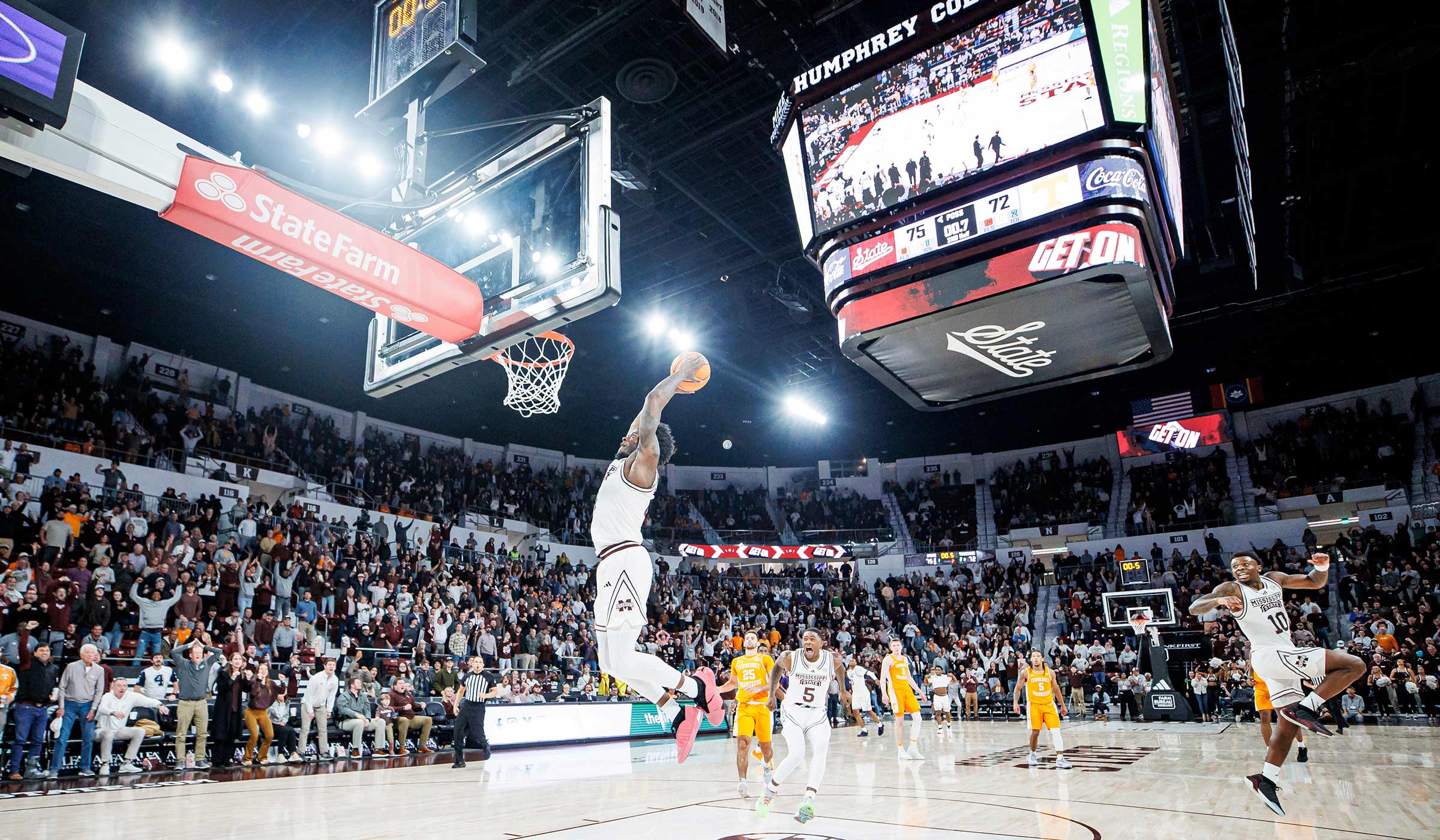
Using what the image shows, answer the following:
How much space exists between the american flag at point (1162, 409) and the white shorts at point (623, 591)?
80.3ft

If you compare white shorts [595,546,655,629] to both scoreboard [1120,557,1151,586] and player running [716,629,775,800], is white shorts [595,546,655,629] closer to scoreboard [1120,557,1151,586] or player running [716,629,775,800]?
player running [716,629,775,800]

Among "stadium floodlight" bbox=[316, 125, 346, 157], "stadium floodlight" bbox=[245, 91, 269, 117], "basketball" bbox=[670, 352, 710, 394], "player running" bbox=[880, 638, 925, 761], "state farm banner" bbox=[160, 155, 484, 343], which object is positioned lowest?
"player running" bbox=[880, 638, 925, 761]

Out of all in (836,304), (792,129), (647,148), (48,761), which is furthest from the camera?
(647,148)

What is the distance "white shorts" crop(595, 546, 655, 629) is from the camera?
489cm

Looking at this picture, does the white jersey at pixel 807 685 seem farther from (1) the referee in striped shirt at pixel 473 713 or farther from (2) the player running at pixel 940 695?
(2) the player running at pixel 940 695

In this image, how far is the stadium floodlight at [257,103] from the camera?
11.4 metres

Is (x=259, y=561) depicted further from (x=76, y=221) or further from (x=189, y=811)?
(x=189, y=811)

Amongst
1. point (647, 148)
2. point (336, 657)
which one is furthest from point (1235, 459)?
point (336, 657)

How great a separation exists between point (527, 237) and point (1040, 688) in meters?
8.91

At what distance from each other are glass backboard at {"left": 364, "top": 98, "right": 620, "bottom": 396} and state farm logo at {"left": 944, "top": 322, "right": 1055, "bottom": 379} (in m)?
3.43

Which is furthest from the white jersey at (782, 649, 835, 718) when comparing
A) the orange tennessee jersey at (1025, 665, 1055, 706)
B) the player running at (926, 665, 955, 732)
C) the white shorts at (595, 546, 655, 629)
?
the player running at (926, 665, 955, 732)

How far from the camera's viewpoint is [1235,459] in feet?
95.1

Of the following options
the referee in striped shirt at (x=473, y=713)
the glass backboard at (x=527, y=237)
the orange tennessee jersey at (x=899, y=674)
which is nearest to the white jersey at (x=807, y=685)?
the glass backboard at (x=527, y=237)

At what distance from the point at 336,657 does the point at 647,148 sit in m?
10.6
